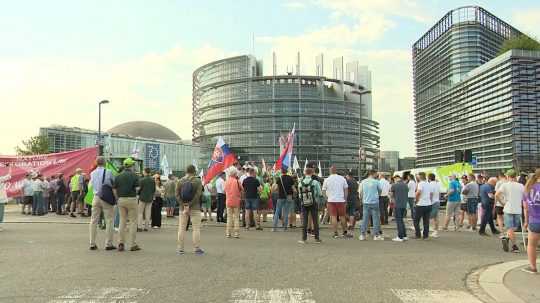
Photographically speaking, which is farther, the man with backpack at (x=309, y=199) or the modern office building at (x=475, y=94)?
the modern office building at (x=475, y=94)

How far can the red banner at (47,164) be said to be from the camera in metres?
22.5

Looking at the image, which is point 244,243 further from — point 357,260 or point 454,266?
point 454,266

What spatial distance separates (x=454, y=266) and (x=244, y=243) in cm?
477

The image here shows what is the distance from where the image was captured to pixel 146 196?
44.8ft

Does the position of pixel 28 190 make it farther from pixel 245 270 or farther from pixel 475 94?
pixel 475 94

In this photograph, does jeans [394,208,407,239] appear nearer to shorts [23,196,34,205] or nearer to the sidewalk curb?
the sidewalk curb

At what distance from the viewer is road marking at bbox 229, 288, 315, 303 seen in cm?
591

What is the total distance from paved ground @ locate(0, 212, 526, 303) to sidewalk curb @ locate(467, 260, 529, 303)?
18 centimetres

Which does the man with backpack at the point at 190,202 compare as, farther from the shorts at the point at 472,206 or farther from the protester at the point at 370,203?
the shorts at the point at 472,206

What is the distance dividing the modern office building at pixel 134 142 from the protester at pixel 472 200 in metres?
53.7

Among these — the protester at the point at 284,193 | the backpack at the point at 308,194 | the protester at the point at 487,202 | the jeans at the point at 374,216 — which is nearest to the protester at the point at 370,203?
the jeans at the point at 374,216

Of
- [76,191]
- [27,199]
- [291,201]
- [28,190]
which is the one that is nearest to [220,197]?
[291,201]

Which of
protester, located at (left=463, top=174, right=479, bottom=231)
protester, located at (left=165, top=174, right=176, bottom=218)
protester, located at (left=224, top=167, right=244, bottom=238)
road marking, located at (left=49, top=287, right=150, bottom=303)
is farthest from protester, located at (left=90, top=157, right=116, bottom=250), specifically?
protester, located at (left=463, top=174, right=479, bottom=231)

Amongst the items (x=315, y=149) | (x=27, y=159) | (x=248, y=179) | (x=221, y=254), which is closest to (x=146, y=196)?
(x=248, y=179)
